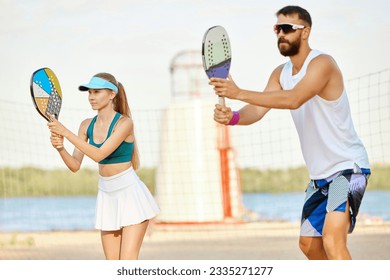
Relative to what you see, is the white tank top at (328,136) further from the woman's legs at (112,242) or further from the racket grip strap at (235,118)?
the woman's legs at (112,242)

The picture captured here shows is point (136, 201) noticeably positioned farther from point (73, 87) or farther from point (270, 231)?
point (270, 231)

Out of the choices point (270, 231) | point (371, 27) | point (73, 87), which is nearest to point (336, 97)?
point (371, 27)

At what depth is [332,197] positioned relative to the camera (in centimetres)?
370

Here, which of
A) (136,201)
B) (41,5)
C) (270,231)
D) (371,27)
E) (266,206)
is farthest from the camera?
(266,206)

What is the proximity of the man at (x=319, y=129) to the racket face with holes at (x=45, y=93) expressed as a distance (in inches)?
34.8

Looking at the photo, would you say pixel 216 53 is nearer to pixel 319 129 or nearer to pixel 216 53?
pixel 216 53

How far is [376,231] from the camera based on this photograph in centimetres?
913

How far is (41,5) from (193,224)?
120 inches

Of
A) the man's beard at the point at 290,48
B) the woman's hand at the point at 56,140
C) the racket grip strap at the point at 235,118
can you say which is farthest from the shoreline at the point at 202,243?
the woman's hand at the point at 56,140

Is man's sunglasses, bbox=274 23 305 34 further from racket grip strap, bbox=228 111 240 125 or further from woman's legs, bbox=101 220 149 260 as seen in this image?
woman's legs, bbox=101 220 149 260

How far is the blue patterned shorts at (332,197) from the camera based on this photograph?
12.1 ft

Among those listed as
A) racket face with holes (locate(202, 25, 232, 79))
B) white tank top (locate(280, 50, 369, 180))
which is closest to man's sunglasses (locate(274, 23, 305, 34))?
white tank top (locate(280, 50, 369, 180))

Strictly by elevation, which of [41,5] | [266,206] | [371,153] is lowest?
[266,206]

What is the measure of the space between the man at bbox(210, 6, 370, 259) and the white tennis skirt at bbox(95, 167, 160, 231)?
1.83 ft
